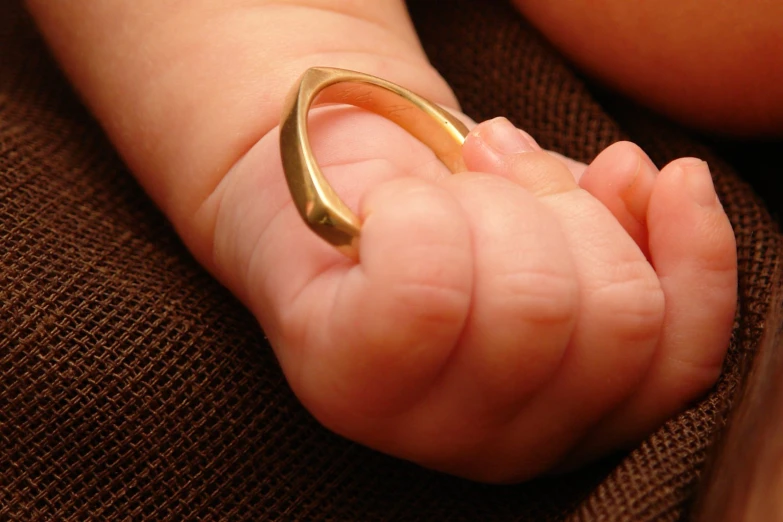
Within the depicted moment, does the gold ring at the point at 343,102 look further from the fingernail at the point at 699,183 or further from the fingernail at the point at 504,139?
the fingernail at the point at 699,183

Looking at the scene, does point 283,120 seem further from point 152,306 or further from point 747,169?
point 747,169

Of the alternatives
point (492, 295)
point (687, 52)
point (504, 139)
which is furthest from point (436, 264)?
point (687, 52)

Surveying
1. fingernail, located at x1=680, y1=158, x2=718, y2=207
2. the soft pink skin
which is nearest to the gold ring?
the soft pink skin

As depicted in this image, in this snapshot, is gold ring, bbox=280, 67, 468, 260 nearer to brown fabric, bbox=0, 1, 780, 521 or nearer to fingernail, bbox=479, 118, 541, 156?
fingernail, bbox=479, 118, 541, 156

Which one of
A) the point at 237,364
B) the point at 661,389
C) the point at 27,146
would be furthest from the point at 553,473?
the point at 27,146

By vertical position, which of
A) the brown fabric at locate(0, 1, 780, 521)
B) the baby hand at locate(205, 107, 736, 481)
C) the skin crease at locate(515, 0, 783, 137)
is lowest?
the brown fabric at locate(0, 1, 780, 521)

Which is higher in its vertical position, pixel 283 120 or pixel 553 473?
pixel 283 120

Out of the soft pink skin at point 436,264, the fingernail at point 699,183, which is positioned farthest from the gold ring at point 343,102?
the fingernail at point 699,183
